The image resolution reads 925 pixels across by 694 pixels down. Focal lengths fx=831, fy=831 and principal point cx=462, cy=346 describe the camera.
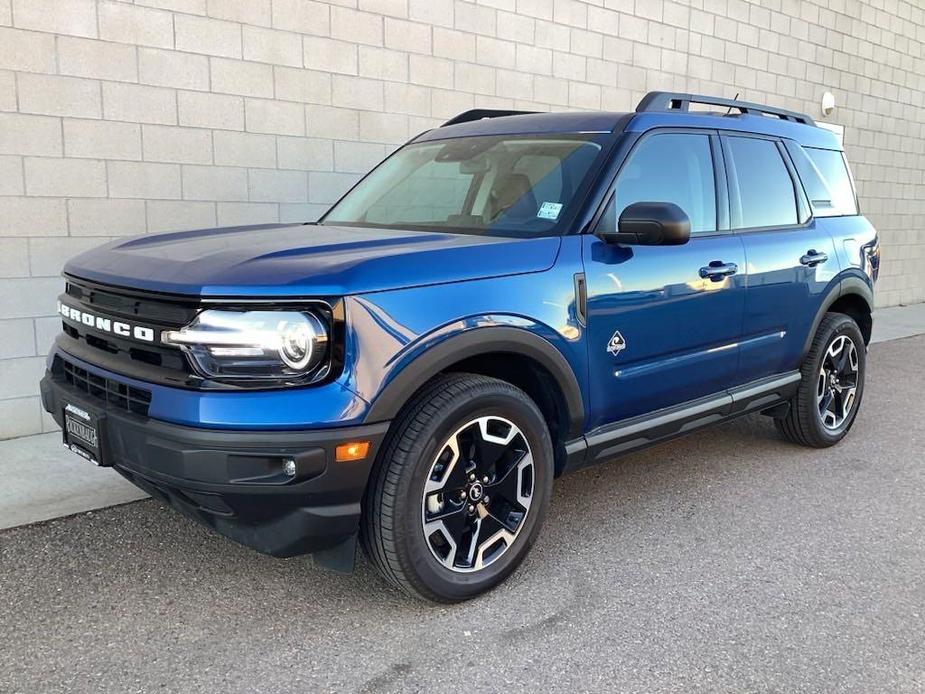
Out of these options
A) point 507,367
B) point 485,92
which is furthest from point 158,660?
point 485,92

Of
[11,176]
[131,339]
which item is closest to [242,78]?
[11,176]

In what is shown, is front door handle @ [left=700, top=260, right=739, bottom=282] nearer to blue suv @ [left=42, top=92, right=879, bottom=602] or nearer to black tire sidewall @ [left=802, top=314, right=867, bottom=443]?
blue suv @ [left=42, top=92, right=879, bottom=602]

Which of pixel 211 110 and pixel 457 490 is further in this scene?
pixel 211 110

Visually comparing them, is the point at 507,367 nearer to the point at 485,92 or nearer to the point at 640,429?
the point at 640,429

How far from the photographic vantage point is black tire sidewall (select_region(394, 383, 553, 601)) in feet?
9.25

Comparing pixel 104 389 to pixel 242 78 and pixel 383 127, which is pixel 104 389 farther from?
pixel 383 127

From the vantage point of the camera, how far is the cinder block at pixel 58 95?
4.90m

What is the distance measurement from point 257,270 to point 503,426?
108cm

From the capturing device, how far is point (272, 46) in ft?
19.0

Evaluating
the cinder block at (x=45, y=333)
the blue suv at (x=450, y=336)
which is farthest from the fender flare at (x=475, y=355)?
the cinder block at (x=45, y=333)

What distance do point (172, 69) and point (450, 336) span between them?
3.58 m

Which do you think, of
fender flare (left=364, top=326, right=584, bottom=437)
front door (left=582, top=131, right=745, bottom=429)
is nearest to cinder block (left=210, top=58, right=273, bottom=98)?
front door (left=582, top=131, right=745, bottom=429)

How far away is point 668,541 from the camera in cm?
373

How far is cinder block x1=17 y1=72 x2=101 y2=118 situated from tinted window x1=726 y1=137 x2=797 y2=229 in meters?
3.78
